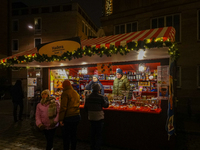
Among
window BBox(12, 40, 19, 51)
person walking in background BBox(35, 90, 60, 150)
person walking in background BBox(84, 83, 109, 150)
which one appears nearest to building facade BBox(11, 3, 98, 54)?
window BBox(12, 40, 19, 51)

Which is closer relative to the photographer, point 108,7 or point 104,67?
point 104,67

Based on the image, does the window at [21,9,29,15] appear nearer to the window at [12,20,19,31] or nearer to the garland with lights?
the window at [12,20,19,31]

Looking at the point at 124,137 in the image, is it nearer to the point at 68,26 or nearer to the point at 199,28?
the point at 199,28

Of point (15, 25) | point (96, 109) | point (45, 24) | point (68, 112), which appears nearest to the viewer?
point (68, 112)

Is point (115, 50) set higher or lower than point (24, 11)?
lower

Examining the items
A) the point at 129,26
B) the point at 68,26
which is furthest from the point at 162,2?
the point at 68,26

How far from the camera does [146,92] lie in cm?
880

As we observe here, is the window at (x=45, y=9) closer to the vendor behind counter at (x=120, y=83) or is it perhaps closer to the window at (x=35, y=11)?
the window at (x=35, y=11)

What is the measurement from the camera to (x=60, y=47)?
611cm

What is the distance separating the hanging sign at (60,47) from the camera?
573 cm

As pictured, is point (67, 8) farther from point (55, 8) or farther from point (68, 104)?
point (68, 104)

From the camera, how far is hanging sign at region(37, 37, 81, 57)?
5.73m

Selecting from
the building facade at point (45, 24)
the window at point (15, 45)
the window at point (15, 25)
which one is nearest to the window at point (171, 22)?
the building facade at point (45, 24)

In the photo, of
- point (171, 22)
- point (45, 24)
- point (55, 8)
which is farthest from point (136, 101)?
point (55, 8)
